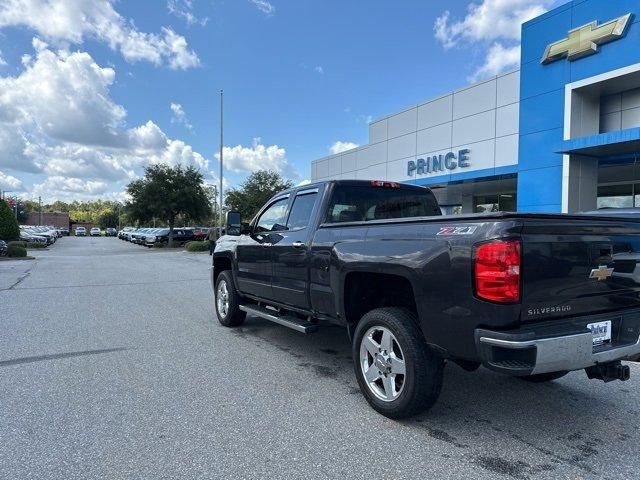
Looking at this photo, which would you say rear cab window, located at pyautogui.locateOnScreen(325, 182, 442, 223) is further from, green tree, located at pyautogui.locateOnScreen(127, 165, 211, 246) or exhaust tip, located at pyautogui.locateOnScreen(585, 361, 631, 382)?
green tree, located at pyautogui.locateOnScreen(127, 165, 211, 246)

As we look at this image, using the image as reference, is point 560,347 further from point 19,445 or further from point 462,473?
point 19,445

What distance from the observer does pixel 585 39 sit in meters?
15.1

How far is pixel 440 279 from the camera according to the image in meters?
3.19

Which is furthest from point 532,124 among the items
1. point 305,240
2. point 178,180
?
point 178,180

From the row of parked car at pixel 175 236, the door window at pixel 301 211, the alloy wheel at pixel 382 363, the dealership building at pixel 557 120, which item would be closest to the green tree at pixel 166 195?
the row of parked car at pixel 175 236

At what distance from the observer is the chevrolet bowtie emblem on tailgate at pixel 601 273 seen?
3271 millimetres

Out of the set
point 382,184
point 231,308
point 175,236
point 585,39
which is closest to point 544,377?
point 382,184

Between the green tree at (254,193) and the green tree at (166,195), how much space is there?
4728mm

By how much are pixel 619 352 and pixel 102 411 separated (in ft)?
13.5

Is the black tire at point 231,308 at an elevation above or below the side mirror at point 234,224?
below

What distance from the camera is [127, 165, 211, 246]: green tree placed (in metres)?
35.4

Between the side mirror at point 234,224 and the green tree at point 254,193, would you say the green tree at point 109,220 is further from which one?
the side mirror at point 234,224

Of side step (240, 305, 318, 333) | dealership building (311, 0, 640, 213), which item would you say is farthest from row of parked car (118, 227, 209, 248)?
side step (240, 305, 318, 333)

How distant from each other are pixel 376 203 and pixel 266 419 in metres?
2.63
